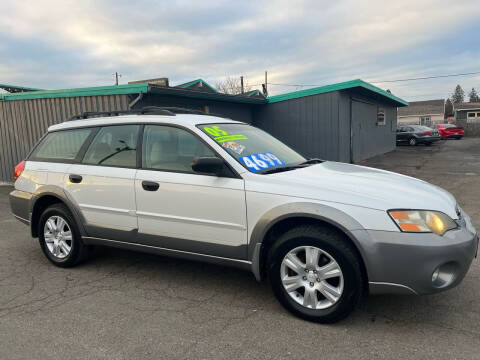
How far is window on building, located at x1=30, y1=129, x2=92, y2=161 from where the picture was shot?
4.41 m

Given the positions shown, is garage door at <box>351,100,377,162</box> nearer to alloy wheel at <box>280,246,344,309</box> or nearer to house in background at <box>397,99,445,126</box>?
alloy wheel at <box>280,246,344,309</box>

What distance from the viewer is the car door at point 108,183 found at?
3883 mm

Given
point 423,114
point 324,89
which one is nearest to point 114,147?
point 324,89

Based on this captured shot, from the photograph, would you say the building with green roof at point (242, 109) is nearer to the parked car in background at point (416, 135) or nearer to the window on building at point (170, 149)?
the window on building at point (170, 149)

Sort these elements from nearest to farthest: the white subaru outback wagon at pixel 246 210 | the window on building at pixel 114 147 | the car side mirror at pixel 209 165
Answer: the white subaru outback wagon at pixel 246 210 → the car side mirror at pixel 209 165 → the window on building at pixel 114 147

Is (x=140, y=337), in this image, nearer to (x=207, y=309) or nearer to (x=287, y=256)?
(x=207, y=309)

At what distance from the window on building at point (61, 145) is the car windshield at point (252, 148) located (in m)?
1.58

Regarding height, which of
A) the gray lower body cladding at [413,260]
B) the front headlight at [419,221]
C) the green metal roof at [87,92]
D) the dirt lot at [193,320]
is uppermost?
the green metal roof at [87,92]

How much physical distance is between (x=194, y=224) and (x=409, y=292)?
1.81 m

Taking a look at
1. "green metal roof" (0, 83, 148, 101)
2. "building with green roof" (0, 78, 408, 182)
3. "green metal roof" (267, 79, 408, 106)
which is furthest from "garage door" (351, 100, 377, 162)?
"green metal roof" (0, 83, 148, 101)

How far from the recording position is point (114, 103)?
31.5 feet

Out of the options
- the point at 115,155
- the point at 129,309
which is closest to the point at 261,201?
the point at 129,309

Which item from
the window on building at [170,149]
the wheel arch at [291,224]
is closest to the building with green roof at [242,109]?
the window on building at [170,149]

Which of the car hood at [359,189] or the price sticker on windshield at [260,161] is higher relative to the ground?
the price sticker on windshield at [260,161]
